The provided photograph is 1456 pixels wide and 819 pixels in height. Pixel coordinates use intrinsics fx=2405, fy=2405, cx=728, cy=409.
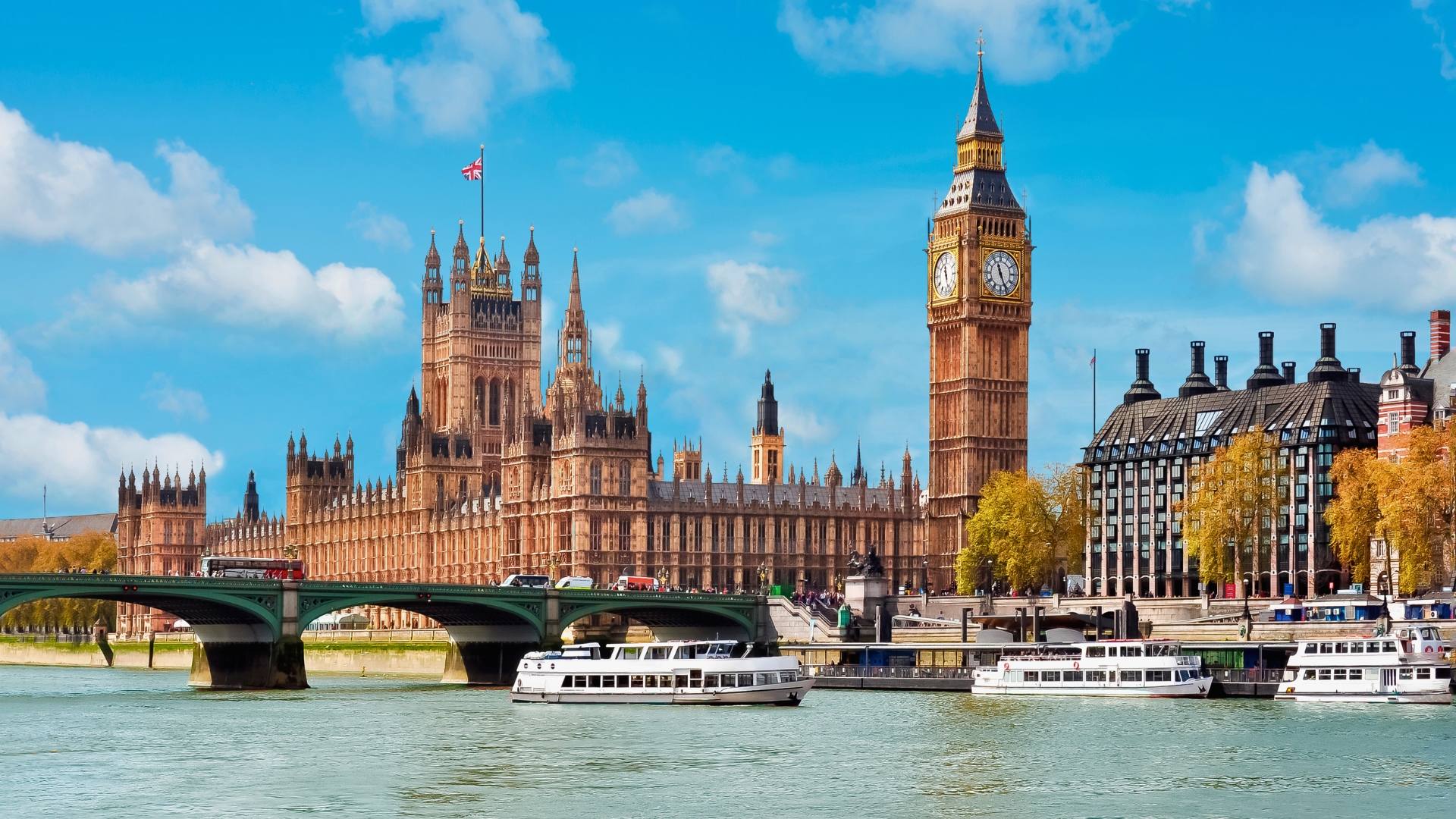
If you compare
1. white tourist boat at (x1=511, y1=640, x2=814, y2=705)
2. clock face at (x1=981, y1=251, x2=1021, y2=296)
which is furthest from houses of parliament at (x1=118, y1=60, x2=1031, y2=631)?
white tourist boat at (x1=511, y1=640, x2=814, y2=705)

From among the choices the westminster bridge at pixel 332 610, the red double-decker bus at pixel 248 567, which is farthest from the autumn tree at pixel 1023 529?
the red double-decker bus at pixel 248 567

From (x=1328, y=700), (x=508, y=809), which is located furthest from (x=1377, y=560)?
(x=508, y=809)

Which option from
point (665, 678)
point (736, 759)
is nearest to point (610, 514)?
point (665, 678)

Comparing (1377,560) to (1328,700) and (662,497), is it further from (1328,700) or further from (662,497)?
(662,497)

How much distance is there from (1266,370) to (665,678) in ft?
205

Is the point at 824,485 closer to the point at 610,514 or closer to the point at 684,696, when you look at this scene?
the point at 610,514

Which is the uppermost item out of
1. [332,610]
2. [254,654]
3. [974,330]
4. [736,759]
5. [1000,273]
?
[1000,273]

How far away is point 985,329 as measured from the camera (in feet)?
490

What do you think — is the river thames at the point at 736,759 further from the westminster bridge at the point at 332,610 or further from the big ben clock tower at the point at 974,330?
the big ben clock tower at the point at 974,330

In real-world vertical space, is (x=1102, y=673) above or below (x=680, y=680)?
above

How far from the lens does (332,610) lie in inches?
3917

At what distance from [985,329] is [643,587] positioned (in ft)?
104

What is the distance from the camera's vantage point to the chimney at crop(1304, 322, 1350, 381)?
133625 mm

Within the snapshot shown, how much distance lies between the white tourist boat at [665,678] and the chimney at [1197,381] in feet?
191
